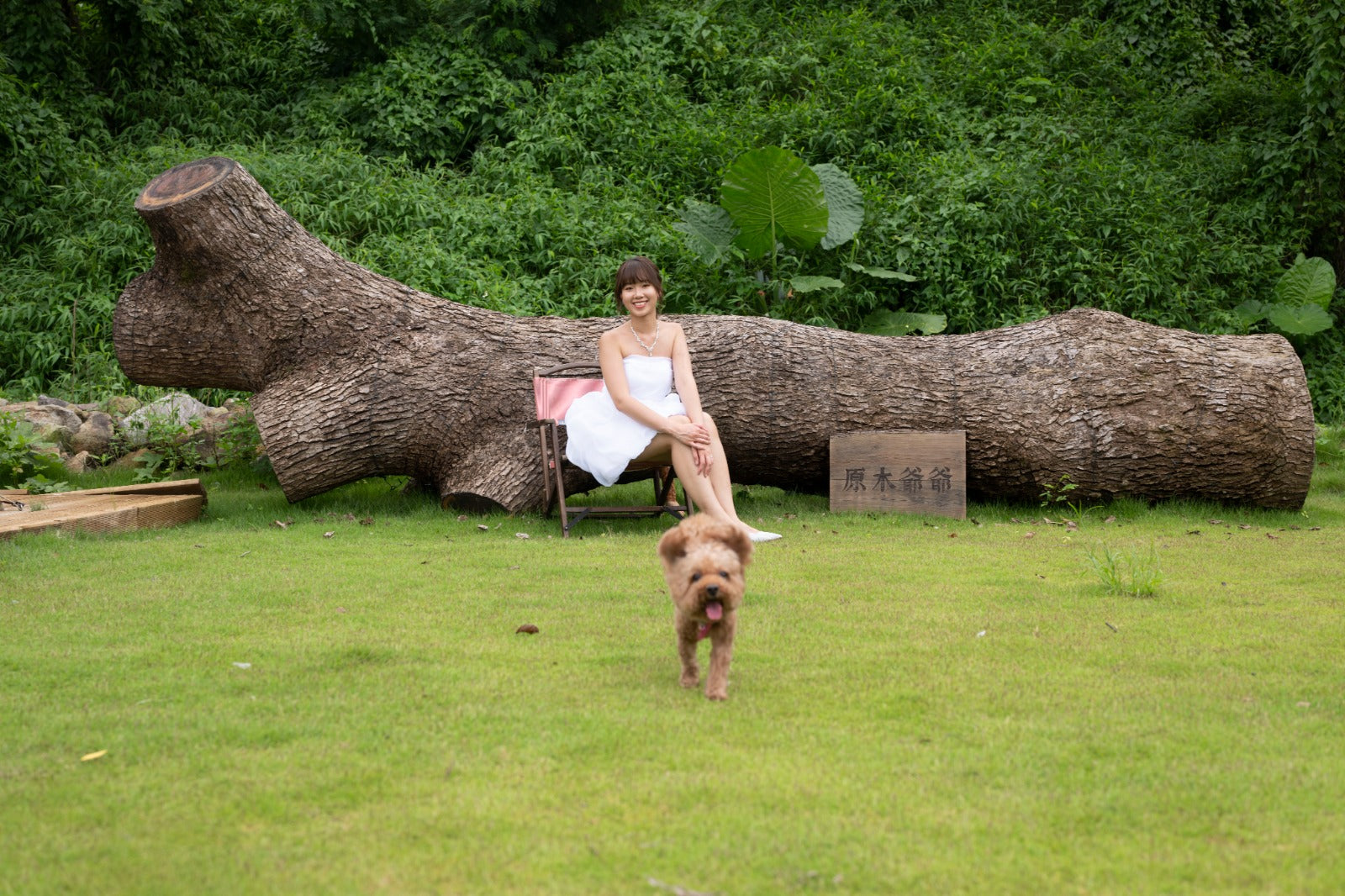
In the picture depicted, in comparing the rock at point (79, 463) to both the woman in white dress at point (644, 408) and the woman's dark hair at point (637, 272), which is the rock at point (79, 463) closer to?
the woman in white dress at point (644, 408)

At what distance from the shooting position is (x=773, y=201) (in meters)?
9.83

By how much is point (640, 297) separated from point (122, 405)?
211 inches

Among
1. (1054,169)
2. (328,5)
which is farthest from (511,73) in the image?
(1054,169)

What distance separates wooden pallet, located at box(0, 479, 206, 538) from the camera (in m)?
6.33

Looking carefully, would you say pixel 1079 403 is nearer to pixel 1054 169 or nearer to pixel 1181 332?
pixel 1181 332

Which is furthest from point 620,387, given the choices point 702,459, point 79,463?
point 79,463

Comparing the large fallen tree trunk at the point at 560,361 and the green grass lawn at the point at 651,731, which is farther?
the large fallen tree trunk at the point at 560,361

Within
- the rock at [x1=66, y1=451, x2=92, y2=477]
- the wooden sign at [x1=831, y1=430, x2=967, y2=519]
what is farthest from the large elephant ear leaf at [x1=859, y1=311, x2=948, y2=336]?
the rock at [x1=66, y1=451, x2=92, y2=477]

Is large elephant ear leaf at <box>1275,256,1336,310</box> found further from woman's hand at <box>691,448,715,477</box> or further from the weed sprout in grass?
woman's hand at <box>691,448,715,477</box>

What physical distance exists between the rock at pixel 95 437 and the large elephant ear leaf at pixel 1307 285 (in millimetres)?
10953

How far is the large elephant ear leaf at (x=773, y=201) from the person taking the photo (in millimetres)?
9492

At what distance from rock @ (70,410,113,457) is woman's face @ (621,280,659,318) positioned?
499 cm

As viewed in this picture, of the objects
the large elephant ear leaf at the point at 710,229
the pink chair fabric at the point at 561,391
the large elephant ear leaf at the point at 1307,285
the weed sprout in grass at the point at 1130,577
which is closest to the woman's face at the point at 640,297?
the pink chair fabric at the point at 561,391

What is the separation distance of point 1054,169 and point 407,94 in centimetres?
730
